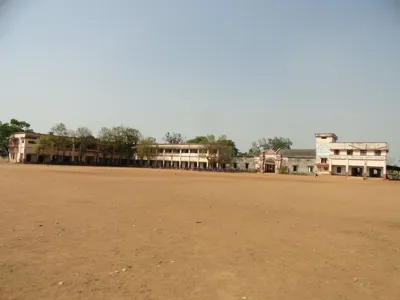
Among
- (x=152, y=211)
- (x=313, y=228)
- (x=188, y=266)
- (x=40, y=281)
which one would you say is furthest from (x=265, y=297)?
(x=152, y=211)

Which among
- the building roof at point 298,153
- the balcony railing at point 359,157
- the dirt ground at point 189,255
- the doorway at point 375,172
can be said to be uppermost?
the building roof at point 298,153

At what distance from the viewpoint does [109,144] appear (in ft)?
267

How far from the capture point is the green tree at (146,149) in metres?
80.8

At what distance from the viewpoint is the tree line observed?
71.7 metres

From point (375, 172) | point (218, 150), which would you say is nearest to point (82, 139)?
point (218, 150)

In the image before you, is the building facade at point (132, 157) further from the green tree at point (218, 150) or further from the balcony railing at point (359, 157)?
the balcony railing at point (359, 157)

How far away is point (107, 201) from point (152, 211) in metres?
3.03

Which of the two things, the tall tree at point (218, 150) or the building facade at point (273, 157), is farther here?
the tall tree at point (218, 150)

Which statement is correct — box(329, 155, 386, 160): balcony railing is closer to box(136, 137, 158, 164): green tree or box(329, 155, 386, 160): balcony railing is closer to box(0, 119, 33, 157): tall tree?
box(136, 137, 158, 164): green tree

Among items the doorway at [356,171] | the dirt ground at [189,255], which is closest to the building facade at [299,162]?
the doorway at [356,171]

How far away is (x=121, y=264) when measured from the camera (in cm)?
563

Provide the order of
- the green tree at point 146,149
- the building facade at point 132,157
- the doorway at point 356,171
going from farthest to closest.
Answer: the green tree at point 146,149 → the building facade at point 132,157 → the doorway at point 356,171

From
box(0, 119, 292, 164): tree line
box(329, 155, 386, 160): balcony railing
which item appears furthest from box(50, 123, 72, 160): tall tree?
box(329, 155, 386, 160): balcony railing

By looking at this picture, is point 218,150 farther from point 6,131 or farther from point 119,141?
point 6,131
